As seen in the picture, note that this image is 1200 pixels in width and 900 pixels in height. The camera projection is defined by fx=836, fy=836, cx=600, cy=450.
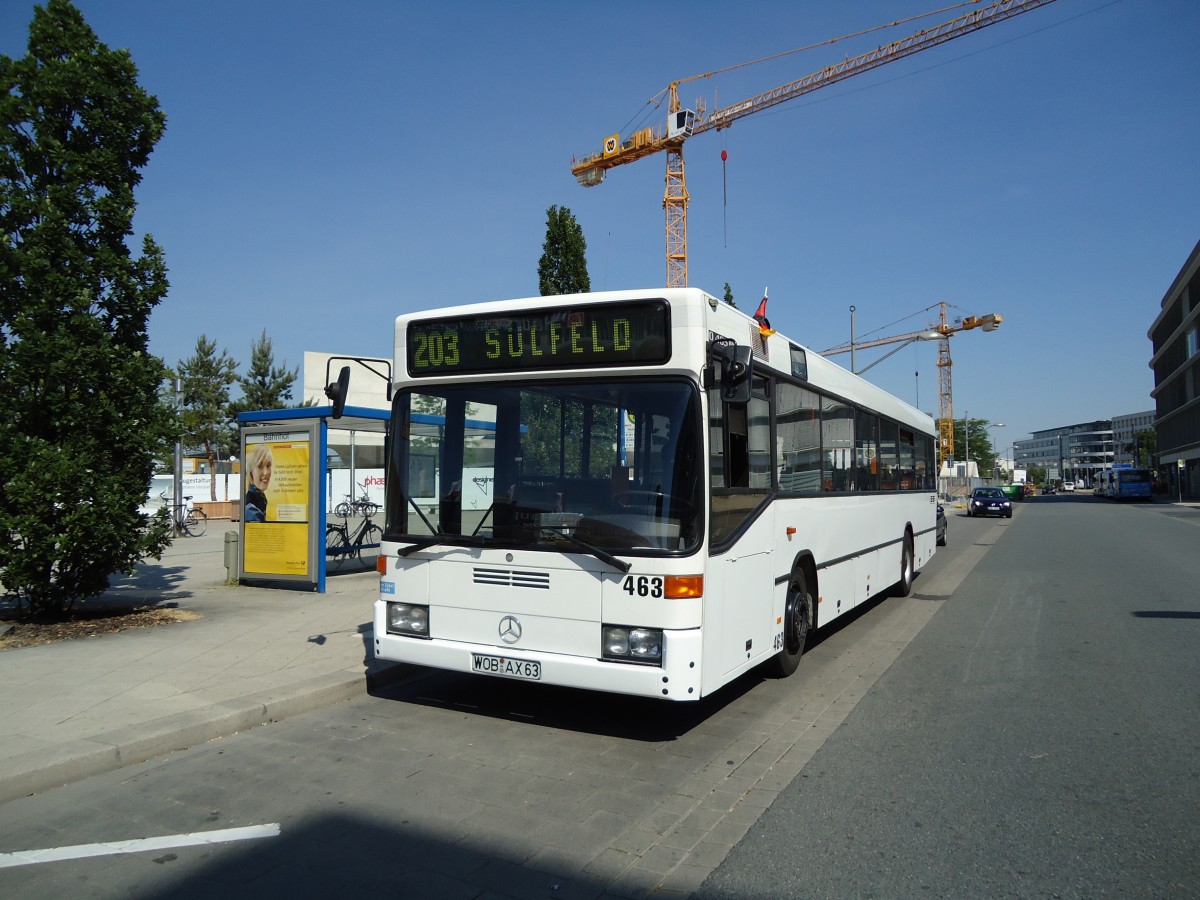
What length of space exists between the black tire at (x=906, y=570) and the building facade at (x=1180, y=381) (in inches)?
2760

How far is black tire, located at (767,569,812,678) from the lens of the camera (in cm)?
740

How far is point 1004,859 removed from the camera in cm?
391

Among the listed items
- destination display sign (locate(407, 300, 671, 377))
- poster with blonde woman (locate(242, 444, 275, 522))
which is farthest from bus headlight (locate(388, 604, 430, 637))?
poster with blonde woman (locate(242, 444, 275, 522))

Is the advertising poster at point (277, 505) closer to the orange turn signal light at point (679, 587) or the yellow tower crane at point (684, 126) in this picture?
the orange turn signal light at point (679, 587)

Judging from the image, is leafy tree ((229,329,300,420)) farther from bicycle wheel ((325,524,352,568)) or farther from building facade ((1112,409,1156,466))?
building facade ((1112,409,1156,466))

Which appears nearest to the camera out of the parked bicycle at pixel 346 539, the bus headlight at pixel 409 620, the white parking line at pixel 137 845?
the white parking line at pixel 137 845

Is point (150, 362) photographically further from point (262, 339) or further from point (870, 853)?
point (262, 339)

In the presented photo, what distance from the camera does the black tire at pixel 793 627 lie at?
7402mm

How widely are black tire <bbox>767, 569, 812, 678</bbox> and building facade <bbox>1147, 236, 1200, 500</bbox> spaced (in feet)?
252

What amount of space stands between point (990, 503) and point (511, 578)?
150ft

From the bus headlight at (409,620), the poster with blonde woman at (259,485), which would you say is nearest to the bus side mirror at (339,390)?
the bus headlight at (409,620)

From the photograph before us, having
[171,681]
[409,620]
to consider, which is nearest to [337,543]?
[171,681]

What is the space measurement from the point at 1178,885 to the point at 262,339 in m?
61.1

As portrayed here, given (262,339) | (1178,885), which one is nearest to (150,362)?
(1178,885)
